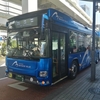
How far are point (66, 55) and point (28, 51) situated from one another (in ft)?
6.51

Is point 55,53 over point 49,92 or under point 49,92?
over

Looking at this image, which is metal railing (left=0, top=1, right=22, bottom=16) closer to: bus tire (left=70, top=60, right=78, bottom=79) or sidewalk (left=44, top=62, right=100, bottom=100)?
bus tire (left=70, top=60, right=78, bottom=79)

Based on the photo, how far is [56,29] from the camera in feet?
16.5

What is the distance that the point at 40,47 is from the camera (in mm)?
4480

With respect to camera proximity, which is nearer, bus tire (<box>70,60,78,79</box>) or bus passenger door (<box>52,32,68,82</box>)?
bus passenger door (<box>52,32,68,82</box>)

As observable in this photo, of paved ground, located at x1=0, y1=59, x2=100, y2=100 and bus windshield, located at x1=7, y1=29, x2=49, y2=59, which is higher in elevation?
bus windshield, located at x1=7, y1=29, x2=49, y2=59

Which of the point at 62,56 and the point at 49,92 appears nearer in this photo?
the point at 49,92

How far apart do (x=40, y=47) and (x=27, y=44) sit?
0.62 meters

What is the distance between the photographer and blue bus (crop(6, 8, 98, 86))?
448cm

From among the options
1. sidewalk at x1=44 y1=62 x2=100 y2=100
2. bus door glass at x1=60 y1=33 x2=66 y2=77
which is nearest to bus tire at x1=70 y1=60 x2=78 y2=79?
bus door glass at x1=60 y1=33 x2=66 y2=77

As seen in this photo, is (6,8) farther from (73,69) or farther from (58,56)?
(58,56)

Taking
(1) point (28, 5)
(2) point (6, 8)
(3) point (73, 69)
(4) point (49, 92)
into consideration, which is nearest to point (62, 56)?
(3) point (73, 69)

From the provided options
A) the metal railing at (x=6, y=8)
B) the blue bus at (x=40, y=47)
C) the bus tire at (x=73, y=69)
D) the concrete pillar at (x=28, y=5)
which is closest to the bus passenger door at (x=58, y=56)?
the blue bus at (x=40, y=47)

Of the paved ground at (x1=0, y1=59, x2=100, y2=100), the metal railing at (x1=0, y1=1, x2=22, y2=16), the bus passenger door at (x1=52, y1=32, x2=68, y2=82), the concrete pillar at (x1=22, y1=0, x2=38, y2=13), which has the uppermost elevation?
the metal railing at (x1=0, y1=1, x2=22, y2=16)
